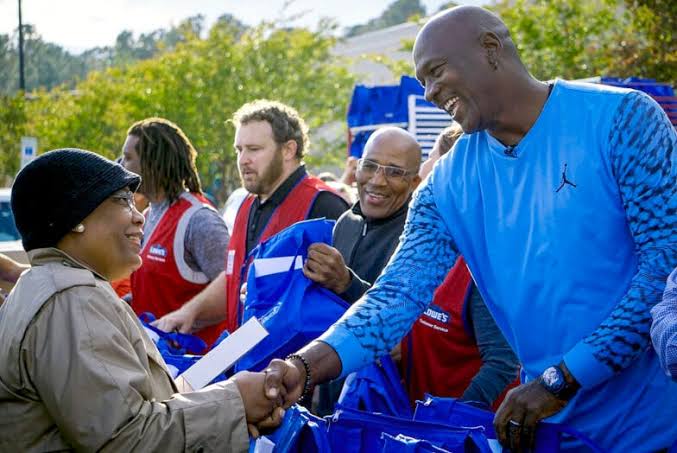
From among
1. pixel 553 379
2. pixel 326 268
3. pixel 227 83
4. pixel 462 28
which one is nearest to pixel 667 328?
pixel 553 379

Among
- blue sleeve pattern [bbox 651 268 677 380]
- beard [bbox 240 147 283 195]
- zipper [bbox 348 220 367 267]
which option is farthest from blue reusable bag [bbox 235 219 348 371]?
blue sleeve pattern [bbox 651 268 677 380]

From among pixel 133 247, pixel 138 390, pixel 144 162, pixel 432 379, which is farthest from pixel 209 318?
pixel 138 390

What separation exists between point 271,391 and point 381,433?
37cm

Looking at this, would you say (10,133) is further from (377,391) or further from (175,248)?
(377,391)

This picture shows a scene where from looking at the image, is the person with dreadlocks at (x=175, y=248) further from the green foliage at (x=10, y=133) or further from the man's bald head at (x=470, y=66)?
the green foliage at (x=10, y=133)

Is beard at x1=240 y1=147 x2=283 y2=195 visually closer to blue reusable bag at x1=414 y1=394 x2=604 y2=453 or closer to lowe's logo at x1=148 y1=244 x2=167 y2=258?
lowe's logo at x1=148 y1=244 x2=167 y2=258

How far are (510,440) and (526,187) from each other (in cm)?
76

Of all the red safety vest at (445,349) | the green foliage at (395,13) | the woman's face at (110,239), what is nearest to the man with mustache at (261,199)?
the red safety vest at (445,349)

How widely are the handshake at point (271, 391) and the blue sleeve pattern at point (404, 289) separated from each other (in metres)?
0.16

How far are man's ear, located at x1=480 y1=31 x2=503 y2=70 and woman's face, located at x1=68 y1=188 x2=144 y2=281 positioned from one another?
1242 mm

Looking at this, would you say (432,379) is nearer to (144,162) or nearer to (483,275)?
(483,275)

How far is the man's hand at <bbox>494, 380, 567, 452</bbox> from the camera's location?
9.14 feet

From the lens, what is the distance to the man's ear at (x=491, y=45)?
3.09 metres

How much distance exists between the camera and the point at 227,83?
87.8ft
